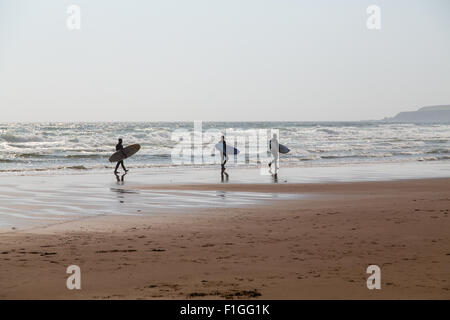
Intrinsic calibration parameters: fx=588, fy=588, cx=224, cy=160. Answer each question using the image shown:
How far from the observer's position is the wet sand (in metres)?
6.36

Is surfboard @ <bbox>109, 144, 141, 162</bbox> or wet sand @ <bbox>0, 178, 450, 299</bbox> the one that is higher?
surfboard @ <bbox>109, 144, 141, 162</bbox>

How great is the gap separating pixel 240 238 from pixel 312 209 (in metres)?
3.96

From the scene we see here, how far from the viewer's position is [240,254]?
814 cm

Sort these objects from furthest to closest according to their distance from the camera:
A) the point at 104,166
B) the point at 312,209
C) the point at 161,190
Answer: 1. the point at 104,166
2. the point at 161,190
3. the point at 312,209

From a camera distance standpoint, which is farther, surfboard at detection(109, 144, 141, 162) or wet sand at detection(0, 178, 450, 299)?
surfboard at detection(109, 144, 141, 162)

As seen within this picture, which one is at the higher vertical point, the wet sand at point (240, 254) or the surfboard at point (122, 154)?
the surfboard at point (122, 154)

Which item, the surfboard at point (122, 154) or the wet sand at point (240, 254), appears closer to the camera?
the wet sand at point (240, 254)

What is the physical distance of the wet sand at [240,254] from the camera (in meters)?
6.36
